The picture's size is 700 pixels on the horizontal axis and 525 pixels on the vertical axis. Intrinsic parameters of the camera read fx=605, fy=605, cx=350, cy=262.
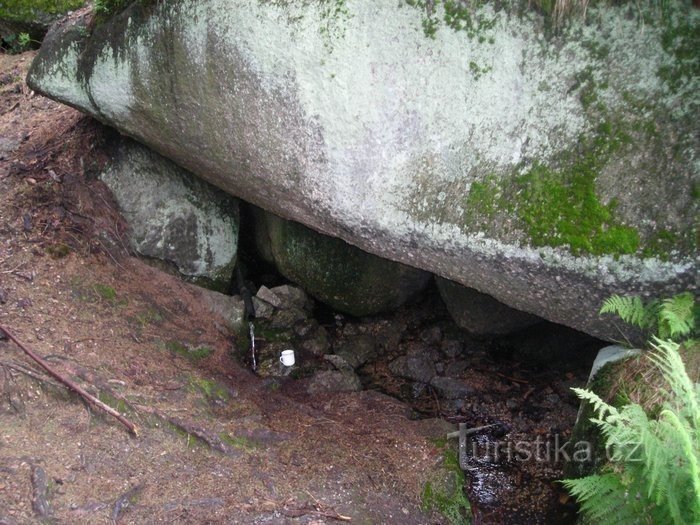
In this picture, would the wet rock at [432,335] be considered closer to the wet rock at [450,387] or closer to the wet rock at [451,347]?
the wet rock at [451,347]

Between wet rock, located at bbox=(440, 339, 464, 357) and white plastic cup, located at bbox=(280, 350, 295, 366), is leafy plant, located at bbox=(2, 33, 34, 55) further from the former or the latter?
wet rock, located at bbox=(440, 339, 464, 357)

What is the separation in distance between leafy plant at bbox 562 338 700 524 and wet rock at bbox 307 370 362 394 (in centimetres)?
279

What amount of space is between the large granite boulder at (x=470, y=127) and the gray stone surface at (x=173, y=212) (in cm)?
123

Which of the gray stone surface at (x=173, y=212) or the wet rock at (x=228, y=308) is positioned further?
the wet rock at (x=228, y=308)

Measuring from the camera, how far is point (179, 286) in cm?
559

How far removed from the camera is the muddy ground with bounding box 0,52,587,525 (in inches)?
136

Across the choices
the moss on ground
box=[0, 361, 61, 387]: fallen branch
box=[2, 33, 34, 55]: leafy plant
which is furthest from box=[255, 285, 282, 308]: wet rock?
box=[2, 33, 34, 55]: leafy plant

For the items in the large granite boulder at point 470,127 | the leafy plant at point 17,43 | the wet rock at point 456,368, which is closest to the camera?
the large granite boulder at point 470,127

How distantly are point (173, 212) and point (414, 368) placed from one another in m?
2.72

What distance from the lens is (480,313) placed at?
549cm

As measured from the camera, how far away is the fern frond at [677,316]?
3.06m

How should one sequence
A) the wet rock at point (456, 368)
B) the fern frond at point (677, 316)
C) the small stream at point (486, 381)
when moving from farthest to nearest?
1. the wet rock at point (456, 368)
2. the small stream at point (486, 381)
3. the fern frond at point (677, 316)

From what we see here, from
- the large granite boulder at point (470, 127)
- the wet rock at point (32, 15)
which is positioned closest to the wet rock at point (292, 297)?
the large granite boulder at point (470, 127)

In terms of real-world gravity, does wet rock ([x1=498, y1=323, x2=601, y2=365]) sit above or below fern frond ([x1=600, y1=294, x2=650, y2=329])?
below
